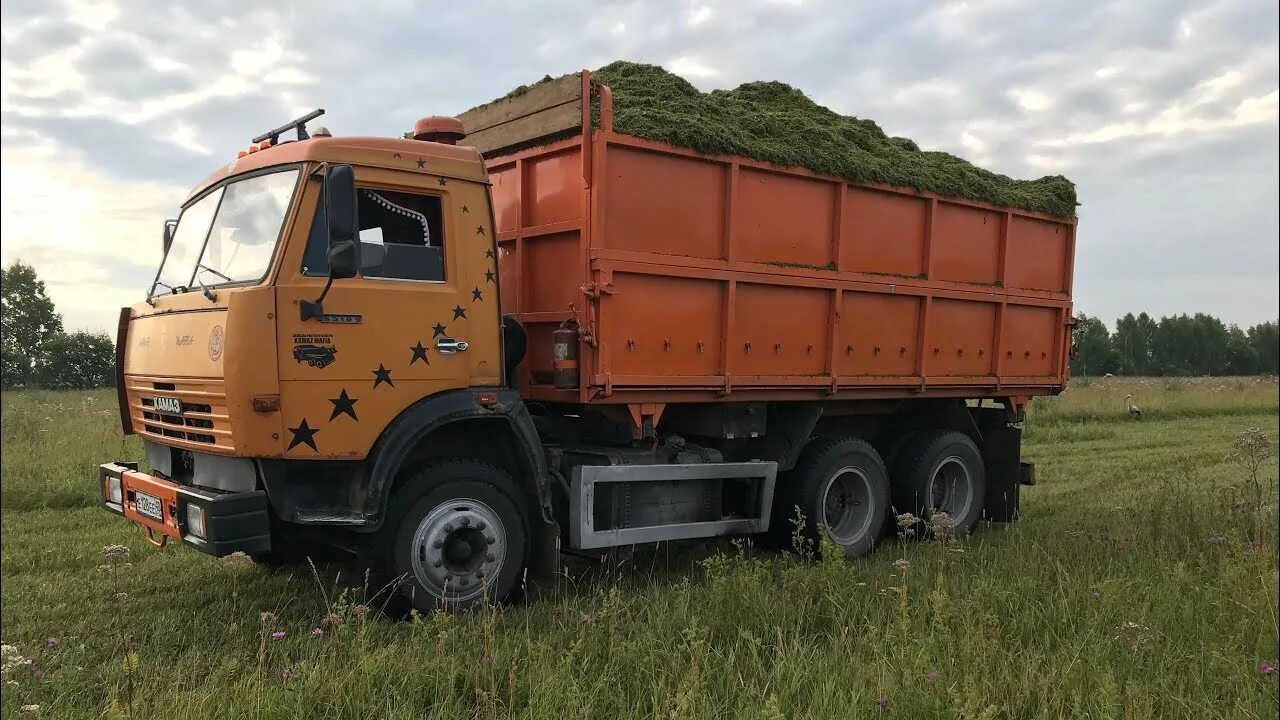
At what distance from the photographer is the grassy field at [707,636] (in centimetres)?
345

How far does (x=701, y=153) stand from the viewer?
19.6ft

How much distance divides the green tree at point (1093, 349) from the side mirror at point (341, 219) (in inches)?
278

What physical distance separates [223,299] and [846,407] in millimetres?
4704

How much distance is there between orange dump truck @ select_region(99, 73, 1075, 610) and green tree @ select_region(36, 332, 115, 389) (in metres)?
12.9

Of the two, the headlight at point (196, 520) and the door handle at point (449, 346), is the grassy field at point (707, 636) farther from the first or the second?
the door handle at point (449, 346)

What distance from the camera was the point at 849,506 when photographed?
7.34 m

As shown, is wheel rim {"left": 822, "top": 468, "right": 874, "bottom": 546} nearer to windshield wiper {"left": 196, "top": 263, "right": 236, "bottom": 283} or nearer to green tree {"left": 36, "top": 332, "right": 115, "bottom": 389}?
windshield wiper {"left": 196, "top": 263, "right": 236, "bottom": 283}

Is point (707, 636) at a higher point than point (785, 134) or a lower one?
lower

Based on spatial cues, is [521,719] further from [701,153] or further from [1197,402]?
[1197,402]

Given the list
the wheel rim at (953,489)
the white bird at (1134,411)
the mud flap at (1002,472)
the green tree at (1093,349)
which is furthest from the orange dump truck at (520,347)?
the white bird at (1134,411)

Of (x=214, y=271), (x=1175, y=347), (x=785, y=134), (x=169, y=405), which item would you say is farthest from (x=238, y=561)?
(x=1175, y=347)

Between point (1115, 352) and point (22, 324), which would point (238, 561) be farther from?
point (22, 324)

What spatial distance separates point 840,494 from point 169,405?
16.0 feet

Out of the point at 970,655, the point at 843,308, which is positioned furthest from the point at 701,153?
the point at 970,655
